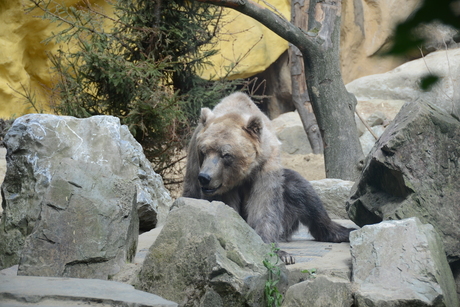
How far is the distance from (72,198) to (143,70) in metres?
3.99

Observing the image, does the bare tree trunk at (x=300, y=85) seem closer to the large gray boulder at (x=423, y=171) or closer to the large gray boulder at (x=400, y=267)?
the large gray boulder at (x=423, y=171)

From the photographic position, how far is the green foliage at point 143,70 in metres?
7.23

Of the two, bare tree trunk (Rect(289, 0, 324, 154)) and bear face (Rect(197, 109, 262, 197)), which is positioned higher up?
bare tree trunk (Rect(289, 0, 324, 154))

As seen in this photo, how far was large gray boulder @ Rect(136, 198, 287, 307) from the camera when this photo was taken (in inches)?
124

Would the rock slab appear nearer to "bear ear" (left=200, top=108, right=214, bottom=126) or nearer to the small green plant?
the small green plant

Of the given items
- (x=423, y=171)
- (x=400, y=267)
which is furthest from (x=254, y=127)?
(x=400, y=267)

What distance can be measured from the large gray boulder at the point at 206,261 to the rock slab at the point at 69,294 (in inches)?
9.0

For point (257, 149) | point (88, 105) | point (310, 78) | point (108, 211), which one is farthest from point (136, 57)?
point (108, 211)

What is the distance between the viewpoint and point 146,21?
7.81 meters

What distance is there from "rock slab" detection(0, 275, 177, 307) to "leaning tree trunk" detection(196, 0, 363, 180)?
4649 millimetres

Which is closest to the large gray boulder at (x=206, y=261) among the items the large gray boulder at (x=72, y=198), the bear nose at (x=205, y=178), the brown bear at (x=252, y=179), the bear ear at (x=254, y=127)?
the large gray boulder at (x=72, y=198)

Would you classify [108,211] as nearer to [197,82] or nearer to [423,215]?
[423,215]

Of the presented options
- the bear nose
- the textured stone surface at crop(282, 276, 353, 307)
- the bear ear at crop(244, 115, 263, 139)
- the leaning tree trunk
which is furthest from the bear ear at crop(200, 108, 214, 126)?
the leaning tree trunk

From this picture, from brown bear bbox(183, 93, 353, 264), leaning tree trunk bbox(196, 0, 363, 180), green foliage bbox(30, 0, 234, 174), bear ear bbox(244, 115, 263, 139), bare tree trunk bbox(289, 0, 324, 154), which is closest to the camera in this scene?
brown bear bbox(183, 93, 353, 264)
